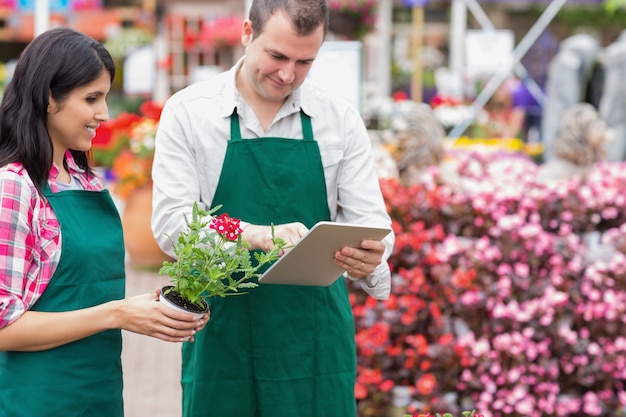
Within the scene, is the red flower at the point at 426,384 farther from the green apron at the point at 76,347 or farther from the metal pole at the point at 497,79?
the metal pole at the point at 497,79

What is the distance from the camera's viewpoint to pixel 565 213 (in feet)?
14.2

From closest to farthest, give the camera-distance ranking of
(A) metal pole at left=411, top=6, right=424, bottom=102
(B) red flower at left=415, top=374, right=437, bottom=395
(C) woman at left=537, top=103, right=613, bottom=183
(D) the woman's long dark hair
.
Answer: (D) the woman's long dark hair
(B) red flower at left=415, top=374, right=437, bottom=395
(C) woman at left=537, top=103, right=613, bottom=183
(A) metal pole at left=411, top=6, right=424, bottom=102

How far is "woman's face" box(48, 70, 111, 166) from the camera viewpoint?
2062 millimetres

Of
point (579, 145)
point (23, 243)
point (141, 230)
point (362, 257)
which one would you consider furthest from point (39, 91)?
point (141, 230)

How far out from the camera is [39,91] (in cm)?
202

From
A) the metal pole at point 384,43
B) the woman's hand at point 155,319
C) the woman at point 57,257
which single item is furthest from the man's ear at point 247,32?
the metal pole at point 384,43

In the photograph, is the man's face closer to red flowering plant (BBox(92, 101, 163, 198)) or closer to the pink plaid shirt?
the pink plaid shirt

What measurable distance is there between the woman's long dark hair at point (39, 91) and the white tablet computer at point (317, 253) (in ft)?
1.85

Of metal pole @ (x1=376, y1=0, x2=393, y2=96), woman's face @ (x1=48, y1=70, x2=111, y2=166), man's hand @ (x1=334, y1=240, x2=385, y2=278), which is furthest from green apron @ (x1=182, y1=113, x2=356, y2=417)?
metal pole @ (x1=376, y1=0, x2=393, y2=96)

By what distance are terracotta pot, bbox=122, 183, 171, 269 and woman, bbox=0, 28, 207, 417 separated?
5.54 m

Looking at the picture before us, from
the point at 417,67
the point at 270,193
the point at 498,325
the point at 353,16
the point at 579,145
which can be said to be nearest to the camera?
the point at 270,193

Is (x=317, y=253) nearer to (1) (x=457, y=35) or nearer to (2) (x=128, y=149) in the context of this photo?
(2) (x=128, y=149)

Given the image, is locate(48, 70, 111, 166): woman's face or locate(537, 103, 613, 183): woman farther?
locate(537, 103, 613, 183): woman

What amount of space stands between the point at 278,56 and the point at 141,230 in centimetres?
561
